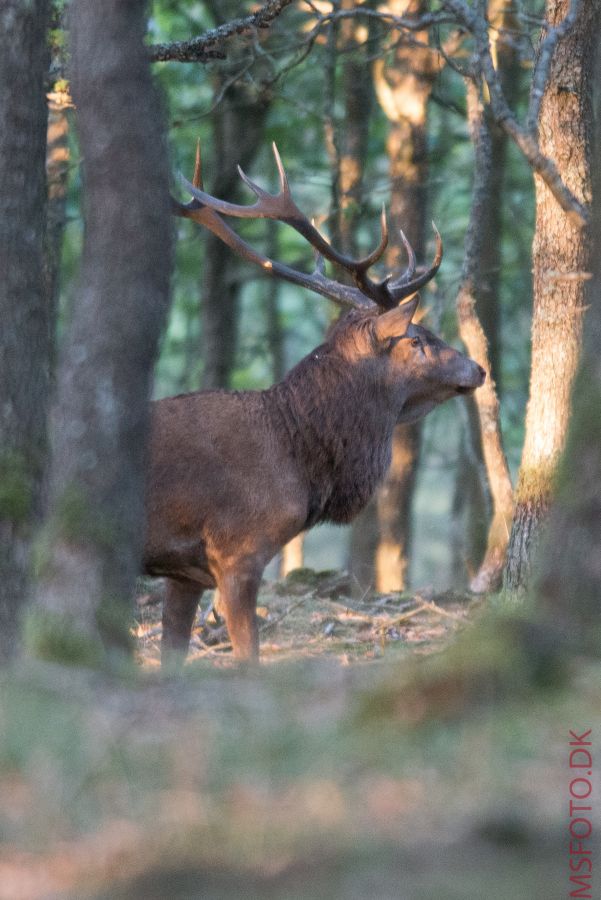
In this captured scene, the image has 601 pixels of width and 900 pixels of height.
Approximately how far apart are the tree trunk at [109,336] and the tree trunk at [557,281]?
3.33m

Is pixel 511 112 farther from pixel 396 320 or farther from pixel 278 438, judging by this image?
pixel 278 438

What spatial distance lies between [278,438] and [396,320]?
117 cm

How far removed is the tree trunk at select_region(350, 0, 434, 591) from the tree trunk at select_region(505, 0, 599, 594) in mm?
4588

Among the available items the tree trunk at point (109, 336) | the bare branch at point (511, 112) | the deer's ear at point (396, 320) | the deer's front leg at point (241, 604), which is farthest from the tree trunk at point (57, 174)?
the tree trunk at point (109, 336)

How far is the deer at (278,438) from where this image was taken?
25.5 ft

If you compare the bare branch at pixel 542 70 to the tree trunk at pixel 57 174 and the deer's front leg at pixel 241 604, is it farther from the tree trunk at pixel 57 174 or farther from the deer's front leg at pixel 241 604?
the tree trunk at pixel 57 174

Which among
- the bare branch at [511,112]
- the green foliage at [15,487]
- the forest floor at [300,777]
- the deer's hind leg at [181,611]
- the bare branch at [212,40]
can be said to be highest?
the bare branch at [212,40]

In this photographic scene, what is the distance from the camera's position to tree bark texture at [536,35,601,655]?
180 inches

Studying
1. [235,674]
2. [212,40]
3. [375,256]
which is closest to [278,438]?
[375,256]

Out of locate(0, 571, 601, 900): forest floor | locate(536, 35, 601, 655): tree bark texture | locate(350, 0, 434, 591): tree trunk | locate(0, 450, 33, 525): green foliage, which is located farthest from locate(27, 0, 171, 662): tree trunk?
locate(350, 0, 434, 591): tree trunk

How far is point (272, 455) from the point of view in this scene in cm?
802

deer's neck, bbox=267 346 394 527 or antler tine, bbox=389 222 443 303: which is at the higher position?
antler tine, bbox=389 222 443 303

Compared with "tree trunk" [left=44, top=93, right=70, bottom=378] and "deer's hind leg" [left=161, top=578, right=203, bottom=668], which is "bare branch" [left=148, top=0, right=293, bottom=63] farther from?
"deer's hind leg" [left=161, top=578, right=203, bottom=668]

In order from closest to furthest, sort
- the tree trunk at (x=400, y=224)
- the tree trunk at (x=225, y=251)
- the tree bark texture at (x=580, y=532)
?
the tree bark texture at (x=580, y=532), the tree trunk at (x=400, y=224), the tree trunk at (x=225, y=251)
